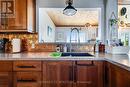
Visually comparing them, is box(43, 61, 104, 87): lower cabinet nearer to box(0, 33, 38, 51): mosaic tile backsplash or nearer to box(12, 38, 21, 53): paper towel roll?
box(12, 38, 21, 53): paper towel roll

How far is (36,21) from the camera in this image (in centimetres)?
359

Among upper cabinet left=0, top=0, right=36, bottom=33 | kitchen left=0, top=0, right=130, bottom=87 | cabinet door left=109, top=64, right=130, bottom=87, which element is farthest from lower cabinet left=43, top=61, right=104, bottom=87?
upper cabinet left=0, top=0, right=36, bottom=33

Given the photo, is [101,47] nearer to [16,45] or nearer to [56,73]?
[56,73]

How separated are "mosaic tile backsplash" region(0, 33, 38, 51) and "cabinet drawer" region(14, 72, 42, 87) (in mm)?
923

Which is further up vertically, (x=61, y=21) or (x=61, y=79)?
(x=61, y=21)

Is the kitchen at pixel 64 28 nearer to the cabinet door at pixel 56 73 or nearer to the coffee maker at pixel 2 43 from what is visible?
the coffee maker at pixel 2 43

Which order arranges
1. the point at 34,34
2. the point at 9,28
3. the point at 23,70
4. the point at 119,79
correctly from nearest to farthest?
the point at 119,79 < the point at 23,70 < the point at 9,28 < the point at 34,34

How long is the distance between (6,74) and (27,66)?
285 mm

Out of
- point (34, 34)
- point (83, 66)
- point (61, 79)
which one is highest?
point (34, 34)

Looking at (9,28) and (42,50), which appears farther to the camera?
(42,50)

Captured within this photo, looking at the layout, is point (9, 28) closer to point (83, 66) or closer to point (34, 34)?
point (34, 34)

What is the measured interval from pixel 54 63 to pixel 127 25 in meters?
1.62

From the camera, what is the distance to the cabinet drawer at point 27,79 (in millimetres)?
2719

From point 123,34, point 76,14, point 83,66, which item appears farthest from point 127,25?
point 83,66
